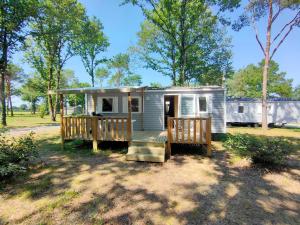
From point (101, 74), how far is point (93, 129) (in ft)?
119

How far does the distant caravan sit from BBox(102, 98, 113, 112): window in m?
13.3

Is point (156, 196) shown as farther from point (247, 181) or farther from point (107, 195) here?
point (247, 181)

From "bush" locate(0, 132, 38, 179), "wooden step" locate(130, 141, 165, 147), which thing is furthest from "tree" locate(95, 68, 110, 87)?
"bush" locate(0, 132, 38, 179)

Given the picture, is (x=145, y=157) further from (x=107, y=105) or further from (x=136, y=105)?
(x=107, y=105)

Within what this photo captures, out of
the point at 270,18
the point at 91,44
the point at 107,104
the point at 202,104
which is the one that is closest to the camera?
the point at 202,104

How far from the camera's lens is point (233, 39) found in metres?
23.6

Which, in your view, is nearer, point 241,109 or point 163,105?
point 163,105

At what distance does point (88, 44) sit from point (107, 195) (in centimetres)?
2384

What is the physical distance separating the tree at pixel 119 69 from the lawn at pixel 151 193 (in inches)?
1285

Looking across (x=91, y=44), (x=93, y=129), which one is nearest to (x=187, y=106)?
(x=93, y=129)

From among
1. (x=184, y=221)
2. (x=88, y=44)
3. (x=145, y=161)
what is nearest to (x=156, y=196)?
(x=184, y=221)

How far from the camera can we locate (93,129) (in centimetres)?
733

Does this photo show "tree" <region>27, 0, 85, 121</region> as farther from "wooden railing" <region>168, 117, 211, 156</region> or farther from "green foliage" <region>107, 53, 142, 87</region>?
"green foliage" <region>107, 53, 142, 87</region>

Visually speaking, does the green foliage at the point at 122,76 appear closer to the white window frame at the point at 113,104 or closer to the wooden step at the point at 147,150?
the white window frame at the point at 113,104
